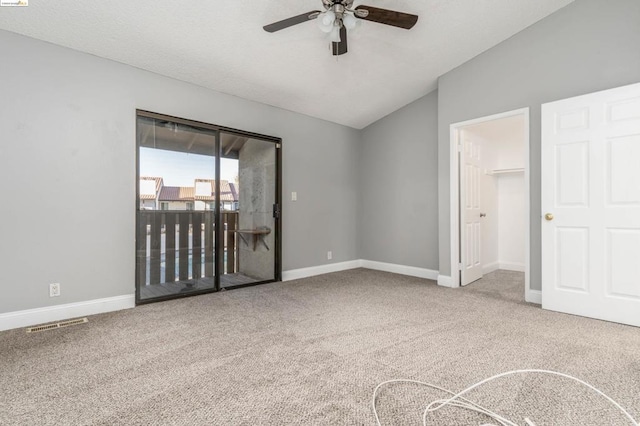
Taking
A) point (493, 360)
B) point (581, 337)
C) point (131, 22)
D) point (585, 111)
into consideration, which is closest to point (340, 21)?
point (131, 22)

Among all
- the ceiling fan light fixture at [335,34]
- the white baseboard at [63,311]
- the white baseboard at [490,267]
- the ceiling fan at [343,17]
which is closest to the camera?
the ceiling fan at [343,17]

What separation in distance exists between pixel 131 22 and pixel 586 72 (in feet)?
14.3

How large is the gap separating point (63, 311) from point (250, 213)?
2.26 meters

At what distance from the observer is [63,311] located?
110 inches

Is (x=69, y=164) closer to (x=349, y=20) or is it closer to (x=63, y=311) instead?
(x=63, y=311)

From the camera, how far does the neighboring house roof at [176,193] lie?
3.46m

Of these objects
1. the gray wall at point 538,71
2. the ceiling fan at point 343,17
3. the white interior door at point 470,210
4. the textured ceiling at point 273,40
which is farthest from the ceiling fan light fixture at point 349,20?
the white interior door at point 470,210

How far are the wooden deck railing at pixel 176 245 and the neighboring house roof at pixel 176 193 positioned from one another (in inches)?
6.3

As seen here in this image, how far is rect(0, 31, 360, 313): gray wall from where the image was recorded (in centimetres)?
260

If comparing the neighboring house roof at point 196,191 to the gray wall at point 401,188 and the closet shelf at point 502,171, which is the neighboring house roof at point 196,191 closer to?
the gray wall at point 401,188

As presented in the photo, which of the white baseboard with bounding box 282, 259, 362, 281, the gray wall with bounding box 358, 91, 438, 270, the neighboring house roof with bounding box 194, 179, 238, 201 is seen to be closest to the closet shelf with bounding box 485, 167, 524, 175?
the gray wall with bounding box 358, 91, 438, 270

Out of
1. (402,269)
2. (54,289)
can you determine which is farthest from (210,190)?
(402,269)

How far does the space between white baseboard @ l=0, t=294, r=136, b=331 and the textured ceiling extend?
2451 mm

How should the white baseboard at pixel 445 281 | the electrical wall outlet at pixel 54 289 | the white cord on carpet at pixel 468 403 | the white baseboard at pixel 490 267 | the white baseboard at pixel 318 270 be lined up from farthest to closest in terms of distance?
the white baseboard at pixel 490 267 < the white baseboard at pixel 318 270 < the white baseboard at pixel 445 281 < the electrical wall outlet at pixel 54 289 < the white cord on carpet at pixel 468 403
